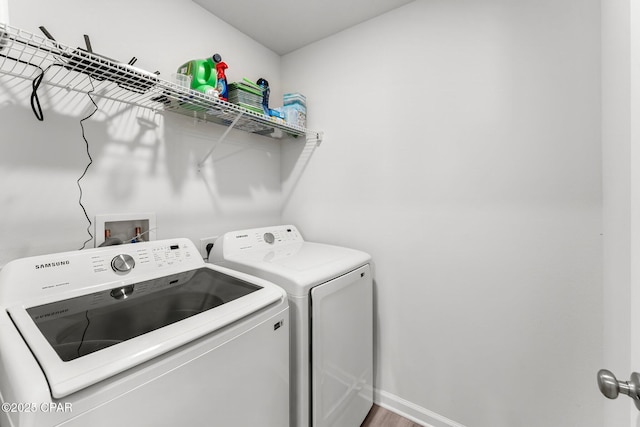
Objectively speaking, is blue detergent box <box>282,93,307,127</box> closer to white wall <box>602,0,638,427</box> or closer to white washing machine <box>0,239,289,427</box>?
white washing machine <box>0,239,289,427</box>

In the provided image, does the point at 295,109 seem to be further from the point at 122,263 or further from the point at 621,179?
the point at 621,179

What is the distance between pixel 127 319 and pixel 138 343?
275 mm

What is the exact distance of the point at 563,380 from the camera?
48.0 inches

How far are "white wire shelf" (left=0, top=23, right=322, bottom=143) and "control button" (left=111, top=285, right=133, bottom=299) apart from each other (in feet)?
2.71

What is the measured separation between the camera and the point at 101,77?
1068 millimetres

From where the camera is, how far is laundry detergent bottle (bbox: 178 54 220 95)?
4.34ft

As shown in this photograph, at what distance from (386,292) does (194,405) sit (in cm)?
127

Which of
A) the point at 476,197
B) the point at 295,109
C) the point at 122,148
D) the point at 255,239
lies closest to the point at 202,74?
the point at 122,148

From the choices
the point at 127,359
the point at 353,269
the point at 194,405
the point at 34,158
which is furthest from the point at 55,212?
the point at 353,269

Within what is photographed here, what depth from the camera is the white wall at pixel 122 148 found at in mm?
1033

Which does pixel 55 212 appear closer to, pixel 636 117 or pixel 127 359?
pixel 127 359

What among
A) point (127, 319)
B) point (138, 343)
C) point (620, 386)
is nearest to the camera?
point (620, 386)

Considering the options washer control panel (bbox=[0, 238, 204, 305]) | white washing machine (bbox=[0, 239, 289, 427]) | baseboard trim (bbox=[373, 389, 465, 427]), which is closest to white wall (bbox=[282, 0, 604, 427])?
baseboard trim (bbox=[373, 389, 465, 427])

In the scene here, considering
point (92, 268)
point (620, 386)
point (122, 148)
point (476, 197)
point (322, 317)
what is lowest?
point (322, 317)
